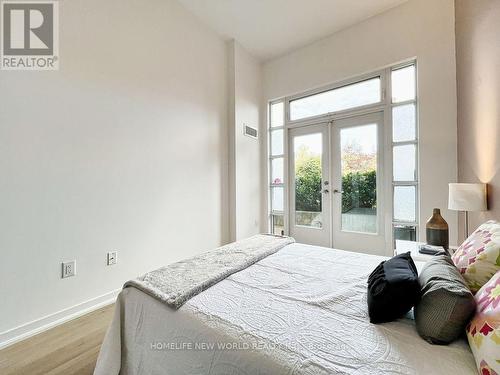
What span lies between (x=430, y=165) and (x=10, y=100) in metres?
3.92

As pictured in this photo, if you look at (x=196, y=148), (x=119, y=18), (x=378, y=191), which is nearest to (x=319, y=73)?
(x=378, y=191)

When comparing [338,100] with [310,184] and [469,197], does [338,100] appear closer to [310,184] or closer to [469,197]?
[310,184]

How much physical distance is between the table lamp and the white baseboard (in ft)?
10.3

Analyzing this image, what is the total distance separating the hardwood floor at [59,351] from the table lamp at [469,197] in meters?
2.83

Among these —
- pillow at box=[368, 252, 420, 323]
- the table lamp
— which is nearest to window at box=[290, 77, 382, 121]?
the table lamp

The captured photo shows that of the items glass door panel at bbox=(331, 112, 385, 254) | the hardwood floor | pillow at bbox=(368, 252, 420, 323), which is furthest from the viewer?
glass door panel at bbox=(331, 112, 385, 254)

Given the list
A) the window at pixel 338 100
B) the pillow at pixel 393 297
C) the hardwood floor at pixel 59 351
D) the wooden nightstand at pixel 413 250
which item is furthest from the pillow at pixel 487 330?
the window at pixel 338 100

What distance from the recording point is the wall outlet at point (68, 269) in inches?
76.6

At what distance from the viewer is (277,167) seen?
4125 mm

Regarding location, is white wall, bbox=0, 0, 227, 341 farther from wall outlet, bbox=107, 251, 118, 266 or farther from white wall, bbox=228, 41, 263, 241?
white wall, bbox=228, 41, 263, 241

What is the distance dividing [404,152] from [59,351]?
380 cm

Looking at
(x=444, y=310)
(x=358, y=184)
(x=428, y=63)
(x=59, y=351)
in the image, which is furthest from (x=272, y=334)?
(x=428, y=63)

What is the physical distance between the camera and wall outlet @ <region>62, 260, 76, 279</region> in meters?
1.95

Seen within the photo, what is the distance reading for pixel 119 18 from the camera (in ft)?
7.64
